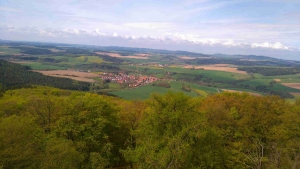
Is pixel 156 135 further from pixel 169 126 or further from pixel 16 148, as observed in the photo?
pixel 16 148

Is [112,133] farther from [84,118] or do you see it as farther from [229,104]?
[229,104]

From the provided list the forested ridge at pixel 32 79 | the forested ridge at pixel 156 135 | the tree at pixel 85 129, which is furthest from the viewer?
the forested ridge at pixel 32 79

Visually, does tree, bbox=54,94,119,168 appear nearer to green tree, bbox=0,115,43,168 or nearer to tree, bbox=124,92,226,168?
green tree, bbox=0,115,43,168

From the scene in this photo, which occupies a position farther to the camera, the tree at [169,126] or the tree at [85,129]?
the tree at [85,129]

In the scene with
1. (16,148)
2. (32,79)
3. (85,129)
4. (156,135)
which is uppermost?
(156,135)

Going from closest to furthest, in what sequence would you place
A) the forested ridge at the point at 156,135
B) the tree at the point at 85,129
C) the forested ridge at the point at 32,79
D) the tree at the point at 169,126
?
the forested ridge at the point at 156,135, the tree at the point at 169,126, the tree at the point at 85,129, the forested ridge at the point at 32,79

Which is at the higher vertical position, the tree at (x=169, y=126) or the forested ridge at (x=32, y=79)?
the tree at (x=169, y=126)

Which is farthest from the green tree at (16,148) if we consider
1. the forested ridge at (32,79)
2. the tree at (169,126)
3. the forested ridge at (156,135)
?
the forested ridge at (32,79)

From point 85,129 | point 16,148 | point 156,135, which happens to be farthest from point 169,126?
point 16,148

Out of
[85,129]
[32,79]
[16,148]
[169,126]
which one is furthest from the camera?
[32,79]

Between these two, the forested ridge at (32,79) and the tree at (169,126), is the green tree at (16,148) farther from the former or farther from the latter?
the forested ridge at (32,79)
